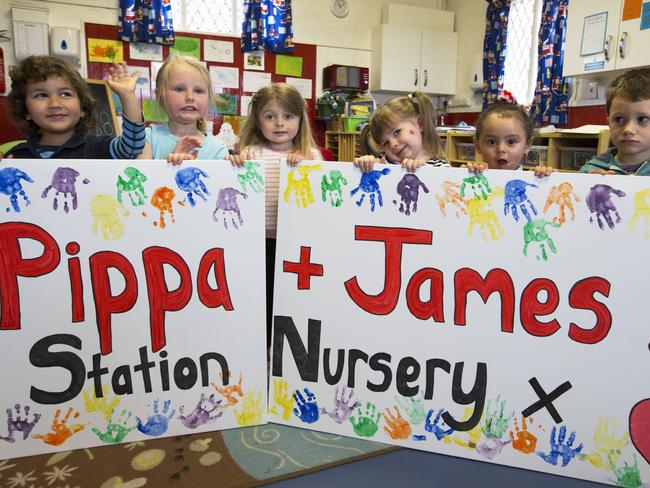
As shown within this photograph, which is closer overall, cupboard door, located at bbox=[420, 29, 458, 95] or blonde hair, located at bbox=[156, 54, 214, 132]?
blonde hair, located at bbox=[156, 54, 214, 132]

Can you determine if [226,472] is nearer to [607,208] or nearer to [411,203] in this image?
[411,203]

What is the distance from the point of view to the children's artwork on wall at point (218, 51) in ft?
15.5

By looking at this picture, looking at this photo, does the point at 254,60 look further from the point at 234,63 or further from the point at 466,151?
the point at 466,151

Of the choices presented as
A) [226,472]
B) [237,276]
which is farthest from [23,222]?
[226,472]

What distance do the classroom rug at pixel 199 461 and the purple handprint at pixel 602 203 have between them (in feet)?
2.31

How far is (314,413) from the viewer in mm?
1168

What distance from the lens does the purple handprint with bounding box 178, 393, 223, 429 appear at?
1.14 metres

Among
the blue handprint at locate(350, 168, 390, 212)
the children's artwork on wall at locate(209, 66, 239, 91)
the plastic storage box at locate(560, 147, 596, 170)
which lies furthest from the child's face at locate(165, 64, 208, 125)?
the children's artwork on wall at locate(209, 66, 239, 91)

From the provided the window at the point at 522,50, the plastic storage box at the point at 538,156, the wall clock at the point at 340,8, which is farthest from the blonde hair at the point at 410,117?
the wall clock at the point at 340,8

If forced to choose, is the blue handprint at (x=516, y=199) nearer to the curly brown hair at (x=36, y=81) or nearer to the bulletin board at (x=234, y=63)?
the curly brown hair at (x=36, y=81)

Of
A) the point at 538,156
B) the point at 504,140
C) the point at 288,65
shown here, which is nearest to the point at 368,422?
the point at 504,140

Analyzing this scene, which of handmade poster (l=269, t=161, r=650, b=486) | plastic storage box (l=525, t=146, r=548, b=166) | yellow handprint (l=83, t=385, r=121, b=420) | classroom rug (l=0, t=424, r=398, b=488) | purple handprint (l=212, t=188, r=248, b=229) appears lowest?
classroom rug (l=0, t=424, r=398, b=488)

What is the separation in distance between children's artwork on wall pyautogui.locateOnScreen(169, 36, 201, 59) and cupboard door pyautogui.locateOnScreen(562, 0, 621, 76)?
10.8 ft

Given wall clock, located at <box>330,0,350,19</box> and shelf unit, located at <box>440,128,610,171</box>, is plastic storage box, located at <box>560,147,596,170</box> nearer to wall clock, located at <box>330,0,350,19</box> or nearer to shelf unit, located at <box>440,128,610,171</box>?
shelf unit, located at <box>440,128,610,171</box>
